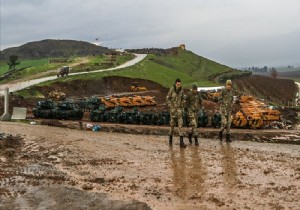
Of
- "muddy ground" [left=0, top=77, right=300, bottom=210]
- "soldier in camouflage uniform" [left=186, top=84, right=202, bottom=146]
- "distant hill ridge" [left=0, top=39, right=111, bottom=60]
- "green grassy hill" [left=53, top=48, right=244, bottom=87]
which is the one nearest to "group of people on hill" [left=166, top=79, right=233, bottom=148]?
"soldier in camouflage uniform" [left=186, top=84, right=202, bottom=146]

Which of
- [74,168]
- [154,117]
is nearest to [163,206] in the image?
[74,168]

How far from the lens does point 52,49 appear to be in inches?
5714

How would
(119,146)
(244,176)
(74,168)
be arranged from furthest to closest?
(119,146) → (74,168) → (244,176)

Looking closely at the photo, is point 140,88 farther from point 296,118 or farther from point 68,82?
point 296,118

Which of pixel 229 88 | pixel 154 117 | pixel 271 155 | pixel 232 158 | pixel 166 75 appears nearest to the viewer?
pixel 232 158

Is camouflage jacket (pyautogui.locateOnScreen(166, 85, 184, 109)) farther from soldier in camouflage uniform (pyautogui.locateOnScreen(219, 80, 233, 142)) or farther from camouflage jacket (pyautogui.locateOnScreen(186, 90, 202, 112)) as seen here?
soldier in camouflage uniform (pyautogui.locateOnScreen(219, 80, 233, 142))

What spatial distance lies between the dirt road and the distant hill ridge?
382ft

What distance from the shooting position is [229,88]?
17.3m

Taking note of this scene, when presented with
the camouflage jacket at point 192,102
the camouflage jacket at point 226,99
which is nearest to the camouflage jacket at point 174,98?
the camouflage jacket at point 192,102

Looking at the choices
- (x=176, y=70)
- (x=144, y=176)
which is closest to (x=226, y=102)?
(x=144, y=176)

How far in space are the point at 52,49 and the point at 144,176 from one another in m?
139

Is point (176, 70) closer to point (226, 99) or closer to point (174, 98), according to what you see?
point (226, 99)

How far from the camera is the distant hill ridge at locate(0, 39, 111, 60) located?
135 meters

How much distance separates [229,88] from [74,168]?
7594mm
